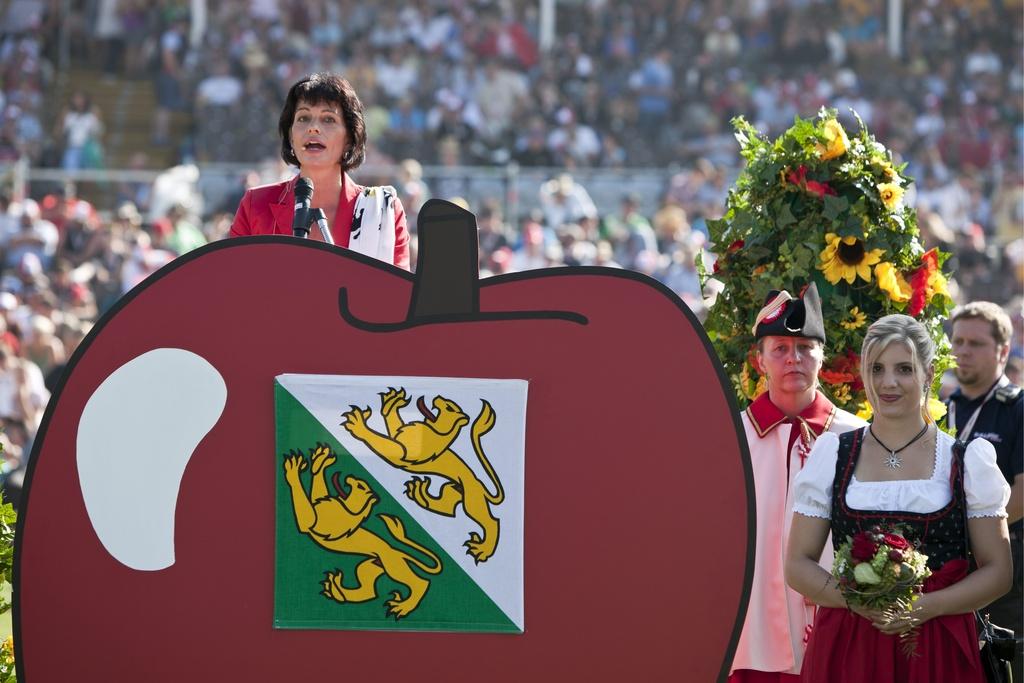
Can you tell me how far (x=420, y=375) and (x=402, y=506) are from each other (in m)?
0.29

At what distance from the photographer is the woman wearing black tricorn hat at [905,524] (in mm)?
3873

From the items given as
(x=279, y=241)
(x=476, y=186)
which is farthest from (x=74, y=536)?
(x=476, y=186)

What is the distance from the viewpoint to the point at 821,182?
16.8 feet

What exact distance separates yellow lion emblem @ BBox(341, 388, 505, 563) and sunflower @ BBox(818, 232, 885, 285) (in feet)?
6.34

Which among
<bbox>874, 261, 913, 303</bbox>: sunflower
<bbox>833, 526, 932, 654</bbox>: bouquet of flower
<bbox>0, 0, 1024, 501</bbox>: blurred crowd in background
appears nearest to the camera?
<bbox>833, 526, 932, 654</bbox>: bouquet of flower

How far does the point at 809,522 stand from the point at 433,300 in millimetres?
1170

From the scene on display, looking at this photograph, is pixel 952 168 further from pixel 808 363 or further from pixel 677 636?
pixel 677 636

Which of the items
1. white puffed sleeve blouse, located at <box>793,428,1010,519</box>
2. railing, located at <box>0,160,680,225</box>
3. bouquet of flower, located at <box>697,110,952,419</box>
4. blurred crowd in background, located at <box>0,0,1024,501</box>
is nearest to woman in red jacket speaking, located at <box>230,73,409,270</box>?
bouquet of flower, located at <box>697,110,952,419</box>

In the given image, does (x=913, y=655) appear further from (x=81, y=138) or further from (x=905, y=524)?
(x=81, y=138)

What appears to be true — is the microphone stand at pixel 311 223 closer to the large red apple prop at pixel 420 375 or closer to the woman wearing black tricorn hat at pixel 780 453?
the large red apple prop at pixel 420 375

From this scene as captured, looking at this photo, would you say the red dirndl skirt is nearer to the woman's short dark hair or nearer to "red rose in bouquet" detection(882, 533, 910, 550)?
"red rose in bouquet" detection(882, 533, 910, 550)

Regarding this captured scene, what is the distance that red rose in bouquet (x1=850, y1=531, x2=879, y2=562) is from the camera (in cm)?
376

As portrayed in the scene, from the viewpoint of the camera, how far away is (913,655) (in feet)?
12.7

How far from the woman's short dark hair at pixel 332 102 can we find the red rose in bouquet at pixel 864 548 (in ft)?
6.02
